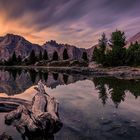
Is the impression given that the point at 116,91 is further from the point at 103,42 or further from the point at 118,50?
the point at 103,42

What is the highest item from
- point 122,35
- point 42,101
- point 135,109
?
point 122,35

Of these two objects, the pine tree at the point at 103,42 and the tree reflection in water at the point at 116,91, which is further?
the pine tree at the point at 103,42

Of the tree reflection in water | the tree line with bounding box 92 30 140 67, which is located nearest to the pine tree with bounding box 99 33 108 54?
the tree line with bounding box 92 30 140 67

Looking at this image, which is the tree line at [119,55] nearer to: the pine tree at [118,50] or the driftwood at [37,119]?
the pine tree at [118,50]

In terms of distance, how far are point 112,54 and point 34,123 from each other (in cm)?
7899

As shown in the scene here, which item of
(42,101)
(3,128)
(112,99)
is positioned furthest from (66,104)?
(3,128)

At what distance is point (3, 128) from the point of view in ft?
61.9

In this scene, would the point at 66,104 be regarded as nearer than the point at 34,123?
No

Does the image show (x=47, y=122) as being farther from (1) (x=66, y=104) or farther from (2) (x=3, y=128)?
(1) (x=66, y=104)

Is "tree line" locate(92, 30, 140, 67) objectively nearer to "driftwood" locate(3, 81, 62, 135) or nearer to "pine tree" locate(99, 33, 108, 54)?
"pine tree" locate(99, 33, 108, 54)

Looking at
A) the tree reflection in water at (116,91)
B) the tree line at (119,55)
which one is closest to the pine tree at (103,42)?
the tree line at (119,55)

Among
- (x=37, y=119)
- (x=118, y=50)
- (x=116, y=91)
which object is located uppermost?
(x=118, y=50)

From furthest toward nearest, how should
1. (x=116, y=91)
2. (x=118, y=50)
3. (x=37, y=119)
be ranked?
(x=118, y=50), (x=116, y=91), (x=37, y=119)

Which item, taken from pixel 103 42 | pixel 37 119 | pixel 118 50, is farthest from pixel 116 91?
pixel 103 42
